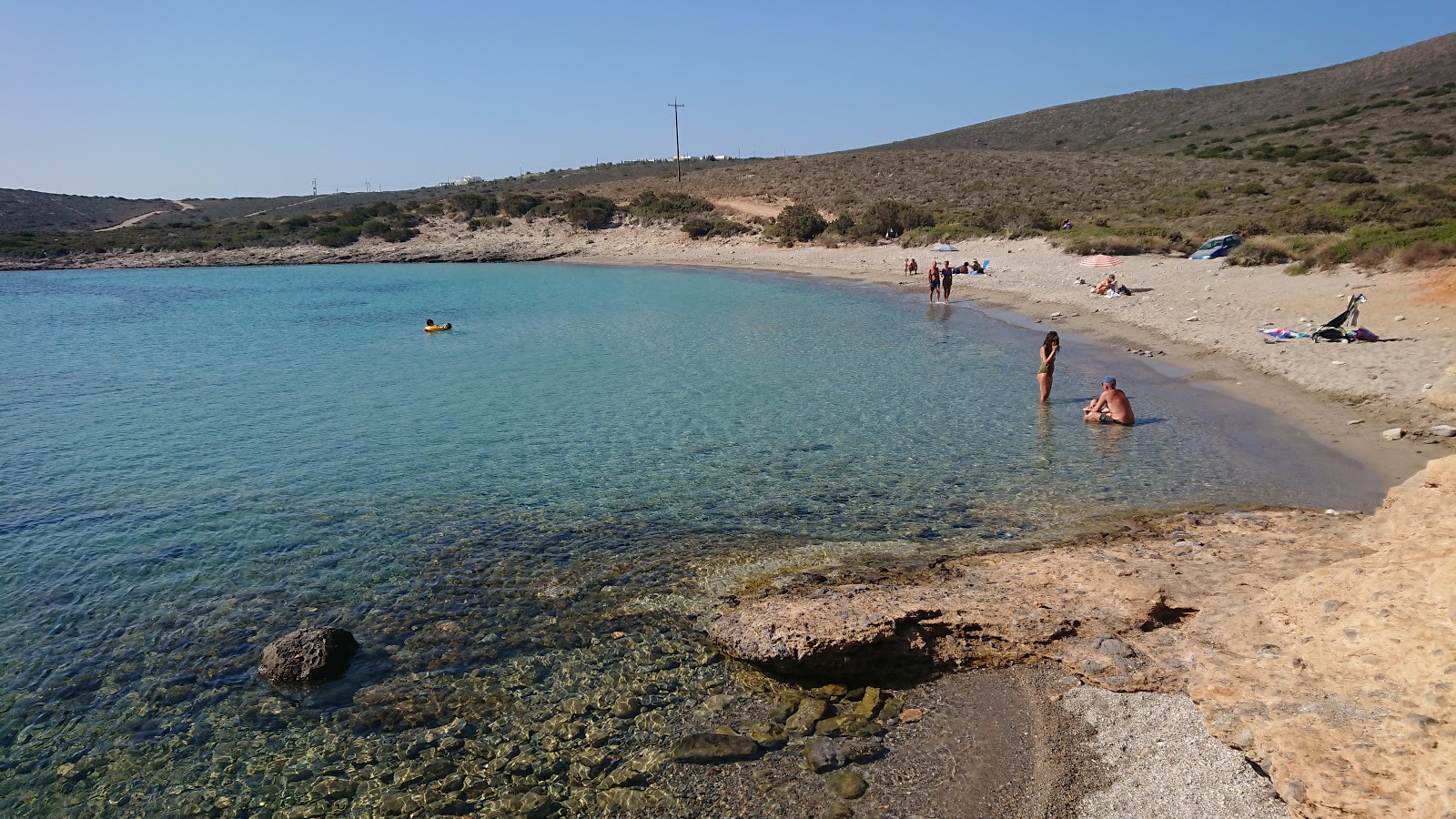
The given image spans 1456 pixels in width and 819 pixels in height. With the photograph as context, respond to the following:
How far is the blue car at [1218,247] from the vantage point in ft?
90.8

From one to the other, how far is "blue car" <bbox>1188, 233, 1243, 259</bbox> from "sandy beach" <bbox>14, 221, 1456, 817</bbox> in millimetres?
836

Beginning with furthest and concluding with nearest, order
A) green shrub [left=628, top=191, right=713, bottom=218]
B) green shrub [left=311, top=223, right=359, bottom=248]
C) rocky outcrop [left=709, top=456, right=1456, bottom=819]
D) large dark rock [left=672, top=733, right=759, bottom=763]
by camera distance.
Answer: green shrub [left=311, top=223, right=359, bottom=248] < green shrub [left=628, top=191, right=713, bottom=218] < large dark rock [left=672, top=733, right=759, bottom=763] < rocky outcrop [left=709, top=456, right=1456, bottom=819]

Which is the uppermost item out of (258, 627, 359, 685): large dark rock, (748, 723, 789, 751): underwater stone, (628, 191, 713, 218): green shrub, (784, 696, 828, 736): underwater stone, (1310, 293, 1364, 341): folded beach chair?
(628, 191, 713, 218): green shrub

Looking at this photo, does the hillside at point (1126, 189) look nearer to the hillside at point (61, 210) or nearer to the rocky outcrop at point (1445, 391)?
the hillside at point (61, 210)

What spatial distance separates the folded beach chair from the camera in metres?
15.7

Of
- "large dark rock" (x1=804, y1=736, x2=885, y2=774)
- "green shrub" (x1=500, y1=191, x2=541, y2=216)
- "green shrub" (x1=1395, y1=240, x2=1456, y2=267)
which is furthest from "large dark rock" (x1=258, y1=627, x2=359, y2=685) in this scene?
"green shrub" (x1=500, y1=191, x2=541, y2=216)

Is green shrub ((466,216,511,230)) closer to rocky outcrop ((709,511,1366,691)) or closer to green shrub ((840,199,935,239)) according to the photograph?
green shrub ((840,199,935,239))

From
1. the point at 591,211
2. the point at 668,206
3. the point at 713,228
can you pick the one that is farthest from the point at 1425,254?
the point at 591,211

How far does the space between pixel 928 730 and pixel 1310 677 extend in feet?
7.41

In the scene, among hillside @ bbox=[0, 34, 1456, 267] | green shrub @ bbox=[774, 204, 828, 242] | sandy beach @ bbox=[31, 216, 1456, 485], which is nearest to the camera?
sandy beach @ bbox=[31, 216, 1456, 485]

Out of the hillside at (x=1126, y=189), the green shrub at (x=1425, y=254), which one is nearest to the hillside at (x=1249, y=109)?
the hillside at (x=1126, y=189)

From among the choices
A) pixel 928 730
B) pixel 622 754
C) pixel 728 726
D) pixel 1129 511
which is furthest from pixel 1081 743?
pixel 1129 511

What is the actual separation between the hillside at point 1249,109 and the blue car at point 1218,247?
3429 centimetres

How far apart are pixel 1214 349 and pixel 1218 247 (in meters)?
12.8
